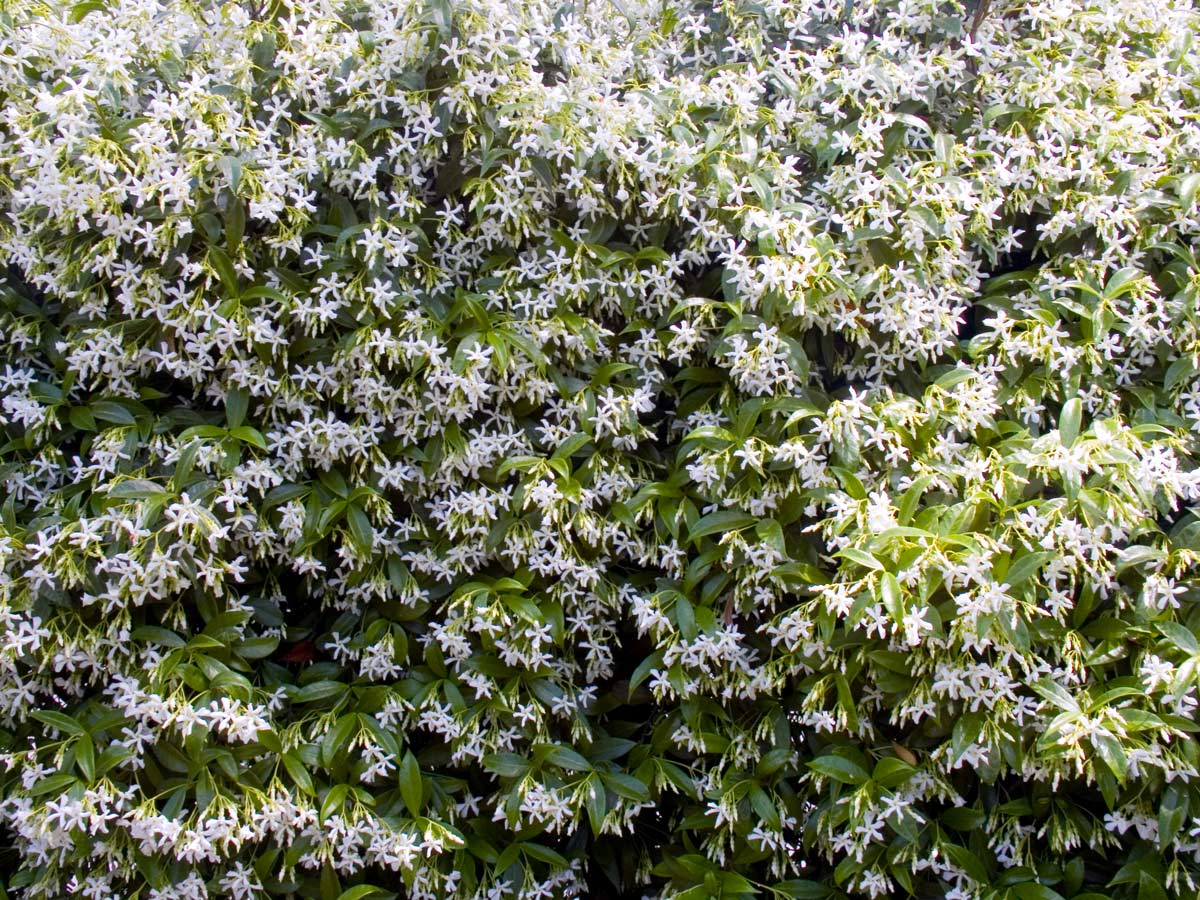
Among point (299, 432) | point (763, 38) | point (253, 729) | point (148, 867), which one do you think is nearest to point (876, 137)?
point (763, 38)

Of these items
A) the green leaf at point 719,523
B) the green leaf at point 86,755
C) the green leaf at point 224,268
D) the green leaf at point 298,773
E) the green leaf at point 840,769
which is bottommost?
the green leaf at point 298,773

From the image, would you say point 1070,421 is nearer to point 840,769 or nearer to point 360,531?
point 840,769

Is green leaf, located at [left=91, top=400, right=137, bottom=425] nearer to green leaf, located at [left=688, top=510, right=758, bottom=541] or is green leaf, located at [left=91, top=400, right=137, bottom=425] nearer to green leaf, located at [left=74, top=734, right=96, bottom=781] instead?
green leaf, located at [left=74, top=734, right=96, bottom=781]

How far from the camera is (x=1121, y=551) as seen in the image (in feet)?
7.13

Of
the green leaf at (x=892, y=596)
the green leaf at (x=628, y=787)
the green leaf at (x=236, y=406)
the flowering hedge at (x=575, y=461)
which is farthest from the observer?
the green leaf at (x=236, y=406)

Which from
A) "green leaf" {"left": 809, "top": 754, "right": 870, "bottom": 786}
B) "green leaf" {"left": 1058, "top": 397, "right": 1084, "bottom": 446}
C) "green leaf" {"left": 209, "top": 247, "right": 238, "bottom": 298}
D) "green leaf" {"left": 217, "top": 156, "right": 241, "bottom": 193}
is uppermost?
"green leaf" {"left": 217, "top": 156, "right": 241, "bottom": 193}

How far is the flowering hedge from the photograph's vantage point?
221 cm

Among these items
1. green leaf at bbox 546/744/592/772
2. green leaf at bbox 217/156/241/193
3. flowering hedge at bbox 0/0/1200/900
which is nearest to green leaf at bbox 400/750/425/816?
flowering hedge at bbox 0/0/1200/900

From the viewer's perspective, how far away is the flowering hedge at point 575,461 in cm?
221

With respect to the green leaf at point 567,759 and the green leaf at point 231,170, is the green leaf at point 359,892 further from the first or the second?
the green leaf at point 231,170

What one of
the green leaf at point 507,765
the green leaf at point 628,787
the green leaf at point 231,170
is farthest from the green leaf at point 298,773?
the green leaf at point 231,170

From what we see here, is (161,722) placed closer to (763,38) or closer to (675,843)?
(675,843)

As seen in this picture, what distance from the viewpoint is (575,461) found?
8.31 feet

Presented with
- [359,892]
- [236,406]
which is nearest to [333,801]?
[359,892]
